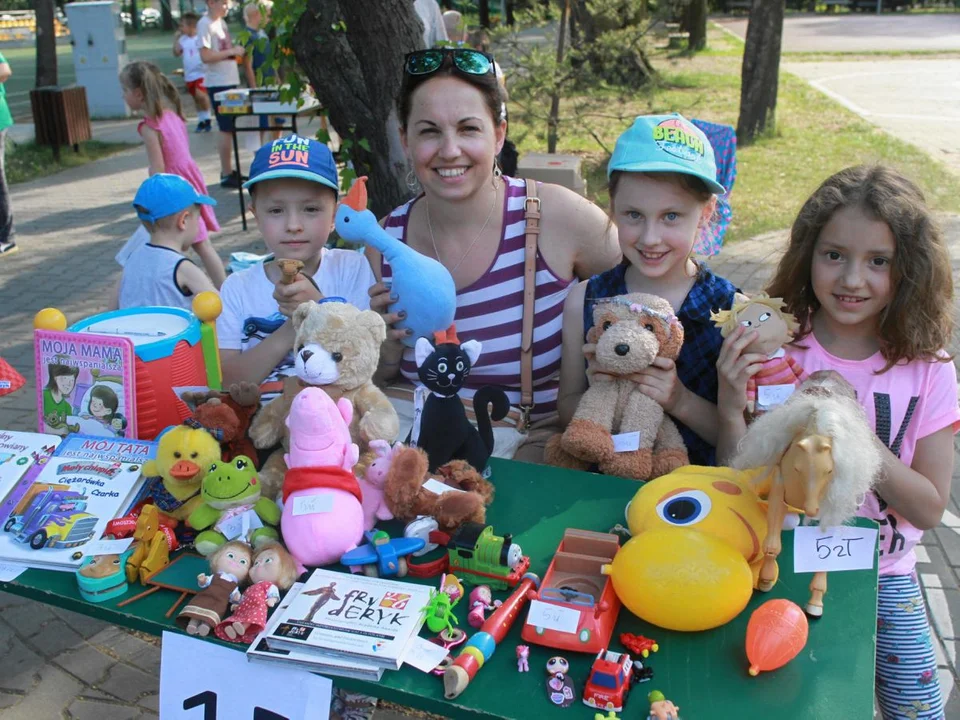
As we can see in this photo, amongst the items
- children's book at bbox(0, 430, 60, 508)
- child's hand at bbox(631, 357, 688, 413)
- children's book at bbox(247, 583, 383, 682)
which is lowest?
children's book at bbox(247, 583, 383, 682)

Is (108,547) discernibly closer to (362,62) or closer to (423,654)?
(423,654)

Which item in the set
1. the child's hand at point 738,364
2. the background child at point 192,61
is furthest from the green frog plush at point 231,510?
the background child at point 192,61

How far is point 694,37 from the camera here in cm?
1978

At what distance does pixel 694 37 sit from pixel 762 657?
20.7m

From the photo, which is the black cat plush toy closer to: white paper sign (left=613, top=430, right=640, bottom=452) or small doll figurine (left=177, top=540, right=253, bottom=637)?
white paper sign (left=613, top=430, right=640, bottom=452)

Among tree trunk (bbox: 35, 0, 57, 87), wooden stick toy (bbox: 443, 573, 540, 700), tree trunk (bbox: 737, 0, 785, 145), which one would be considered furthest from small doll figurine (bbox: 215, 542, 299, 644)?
tree trunk (bbox: 35, 0, 57, 87)

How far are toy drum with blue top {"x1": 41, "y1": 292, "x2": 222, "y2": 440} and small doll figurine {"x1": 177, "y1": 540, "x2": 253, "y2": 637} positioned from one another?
624mm

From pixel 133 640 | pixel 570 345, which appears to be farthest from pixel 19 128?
pixel 570 345

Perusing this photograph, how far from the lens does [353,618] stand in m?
1.50

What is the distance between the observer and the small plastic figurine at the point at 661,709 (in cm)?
129

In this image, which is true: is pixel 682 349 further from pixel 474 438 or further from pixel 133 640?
pixel 133 640

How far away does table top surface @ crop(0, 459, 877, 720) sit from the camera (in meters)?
1.34

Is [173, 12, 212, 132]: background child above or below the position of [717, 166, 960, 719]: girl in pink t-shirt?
above

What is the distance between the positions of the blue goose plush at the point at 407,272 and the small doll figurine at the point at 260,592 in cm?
77
